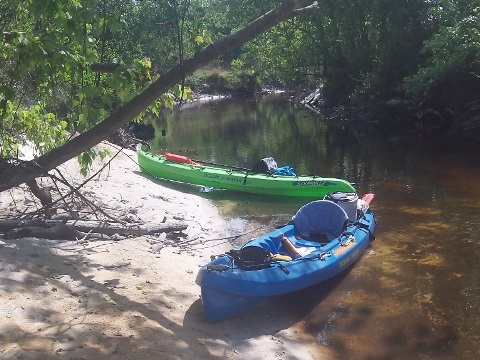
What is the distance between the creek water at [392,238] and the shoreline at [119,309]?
2.32 ft

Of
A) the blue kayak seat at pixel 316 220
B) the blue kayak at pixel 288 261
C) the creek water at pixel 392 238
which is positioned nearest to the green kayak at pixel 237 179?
the creek water at pixel 392 238

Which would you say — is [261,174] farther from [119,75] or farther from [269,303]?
[119,75]

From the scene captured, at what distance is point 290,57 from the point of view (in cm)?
2697

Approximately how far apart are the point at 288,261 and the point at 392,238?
2.97 m

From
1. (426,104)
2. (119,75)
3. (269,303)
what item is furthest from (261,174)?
(426,104)

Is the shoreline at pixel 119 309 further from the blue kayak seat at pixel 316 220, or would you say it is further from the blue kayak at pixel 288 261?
the blue kayak seat at pixel 316 220

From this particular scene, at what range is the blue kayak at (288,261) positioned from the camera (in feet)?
17.6

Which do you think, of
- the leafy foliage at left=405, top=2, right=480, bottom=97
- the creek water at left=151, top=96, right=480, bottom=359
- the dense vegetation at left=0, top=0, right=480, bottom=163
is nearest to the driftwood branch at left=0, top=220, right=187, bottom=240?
the dense vegetation at left=0, top=0, right=480, bottom=163

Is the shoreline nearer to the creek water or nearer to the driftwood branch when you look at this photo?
the driftwood branch

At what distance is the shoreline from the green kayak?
391 centimetres

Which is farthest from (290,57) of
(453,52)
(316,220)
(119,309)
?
(119,309)

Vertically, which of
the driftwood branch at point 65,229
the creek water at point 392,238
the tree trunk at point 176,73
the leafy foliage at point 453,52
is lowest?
the creek water at point 392,238

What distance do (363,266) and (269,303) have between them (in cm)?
183

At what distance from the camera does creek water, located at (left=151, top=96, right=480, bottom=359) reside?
5441mm
